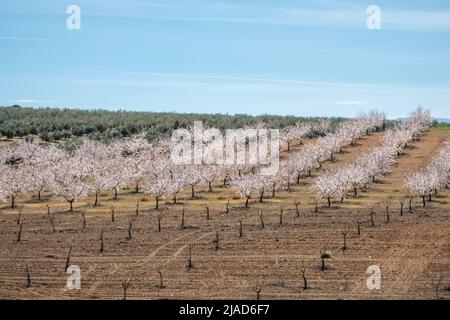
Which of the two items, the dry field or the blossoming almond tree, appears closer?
the dry field

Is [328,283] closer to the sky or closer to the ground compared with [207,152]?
closer to the ground

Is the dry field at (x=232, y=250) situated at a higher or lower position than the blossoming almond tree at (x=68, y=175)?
lower

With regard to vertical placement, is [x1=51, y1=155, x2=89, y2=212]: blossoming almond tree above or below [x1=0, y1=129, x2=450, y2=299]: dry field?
above

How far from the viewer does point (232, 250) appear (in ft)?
158

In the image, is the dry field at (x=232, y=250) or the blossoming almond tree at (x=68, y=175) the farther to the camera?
the blossoming almond tree at (x=68, y=175)

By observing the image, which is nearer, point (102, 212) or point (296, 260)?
point (296, 260)

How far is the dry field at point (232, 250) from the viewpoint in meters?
38.5

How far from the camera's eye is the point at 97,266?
1748 inches

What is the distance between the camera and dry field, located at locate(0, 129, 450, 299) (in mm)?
38531

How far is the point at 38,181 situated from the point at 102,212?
15.8 metres
